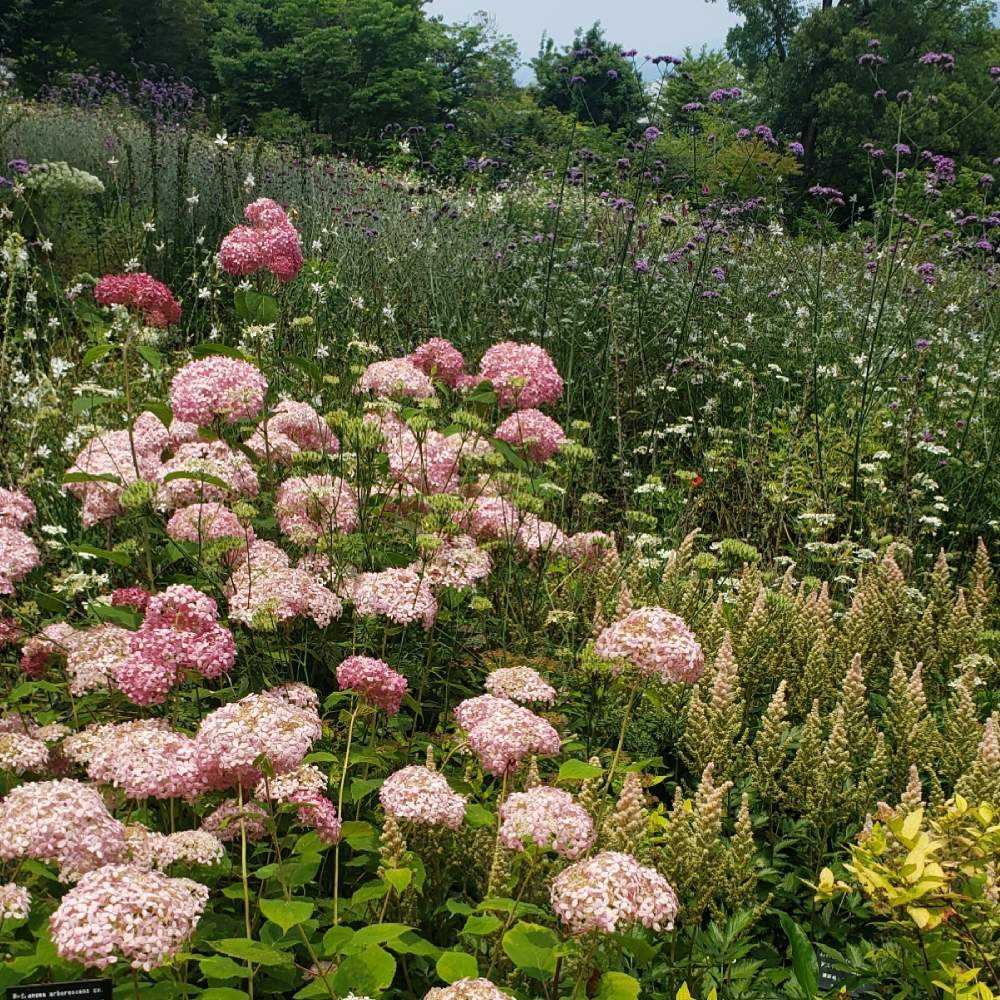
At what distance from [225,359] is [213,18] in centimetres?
4339

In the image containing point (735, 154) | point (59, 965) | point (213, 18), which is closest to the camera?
point (59, 965)

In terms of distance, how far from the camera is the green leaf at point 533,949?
142cm

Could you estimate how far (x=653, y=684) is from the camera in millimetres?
2312

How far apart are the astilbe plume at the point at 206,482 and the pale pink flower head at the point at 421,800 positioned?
1.13 metres

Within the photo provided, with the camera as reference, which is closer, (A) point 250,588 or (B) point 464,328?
(A) point 250,588

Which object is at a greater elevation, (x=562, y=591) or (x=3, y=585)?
(x=3, y=585)

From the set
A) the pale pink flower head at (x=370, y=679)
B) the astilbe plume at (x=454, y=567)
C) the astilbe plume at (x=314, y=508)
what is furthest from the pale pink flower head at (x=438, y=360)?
the pale pink flower head at (x=370, y=679)

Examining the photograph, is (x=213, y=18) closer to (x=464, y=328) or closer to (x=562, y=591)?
(x=464, y=328)

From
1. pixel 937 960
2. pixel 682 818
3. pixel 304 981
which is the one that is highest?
pixel 682 818

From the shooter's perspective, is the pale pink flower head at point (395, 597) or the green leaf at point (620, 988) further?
the pale pink flower head at point (395, 597)

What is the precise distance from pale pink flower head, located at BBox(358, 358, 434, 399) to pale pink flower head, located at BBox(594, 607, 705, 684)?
152cm

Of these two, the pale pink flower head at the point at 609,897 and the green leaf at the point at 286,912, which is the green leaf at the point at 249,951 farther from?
the pale pink flower head at the point at 609,897

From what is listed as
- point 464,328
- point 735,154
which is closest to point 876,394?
point 464,328

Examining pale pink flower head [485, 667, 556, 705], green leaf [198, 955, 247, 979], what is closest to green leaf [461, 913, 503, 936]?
green leaf [198, 955, 247, 979]
